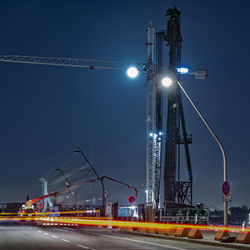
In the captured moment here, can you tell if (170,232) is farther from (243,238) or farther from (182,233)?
(243,238)

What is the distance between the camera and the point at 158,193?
72000mm

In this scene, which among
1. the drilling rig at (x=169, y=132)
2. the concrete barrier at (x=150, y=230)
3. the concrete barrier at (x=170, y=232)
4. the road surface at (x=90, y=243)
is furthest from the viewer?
the drilling rig at (x=169, y=132)

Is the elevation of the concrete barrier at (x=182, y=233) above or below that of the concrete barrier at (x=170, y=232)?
above

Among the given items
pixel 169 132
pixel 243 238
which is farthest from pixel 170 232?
pixel 169 132

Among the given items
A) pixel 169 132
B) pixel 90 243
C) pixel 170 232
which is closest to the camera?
pixel 90 243

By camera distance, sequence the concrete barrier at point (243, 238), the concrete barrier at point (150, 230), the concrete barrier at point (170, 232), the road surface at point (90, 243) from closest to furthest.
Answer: the road surface at point (90, 243) → the concrete barrier at point (243, 238) → the concrete barrier at point (170, 232) → the concrete barrier at point (150, 230)

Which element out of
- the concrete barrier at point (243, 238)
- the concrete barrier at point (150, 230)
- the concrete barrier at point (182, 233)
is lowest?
the concrete barrier at point (150, 230)

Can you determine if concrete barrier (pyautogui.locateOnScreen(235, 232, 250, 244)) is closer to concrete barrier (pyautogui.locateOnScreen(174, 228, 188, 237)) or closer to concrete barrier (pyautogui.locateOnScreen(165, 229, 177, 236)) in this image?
concrete barrier (pyautogui.locateOnScreen(174, 228, 188, 237))

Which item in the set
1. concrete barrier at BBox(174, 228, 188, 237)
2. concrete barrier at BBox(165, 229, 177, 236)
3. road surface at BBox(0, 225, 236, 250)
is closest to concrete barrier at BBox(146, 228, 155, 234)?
concrete barrier at BBox(165, 229, 177, 236)

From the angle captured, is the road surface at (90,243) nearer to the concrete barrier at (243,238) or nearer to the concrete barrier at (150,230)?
the concrete barrier at (243,238)

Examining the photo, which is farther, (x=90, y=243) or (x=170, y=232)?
(x=170, y=232)

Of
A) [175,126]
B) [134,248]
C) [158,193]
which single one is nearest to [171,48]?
[175,126]

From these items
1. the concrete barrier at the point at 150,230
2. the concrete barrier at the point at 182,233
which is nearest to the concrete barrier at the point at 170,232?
the concrete barrier at the point at 182,233

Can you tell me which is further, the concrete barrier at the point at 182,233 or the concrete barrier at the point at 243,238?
the concrete barrier at the point at 182,233
